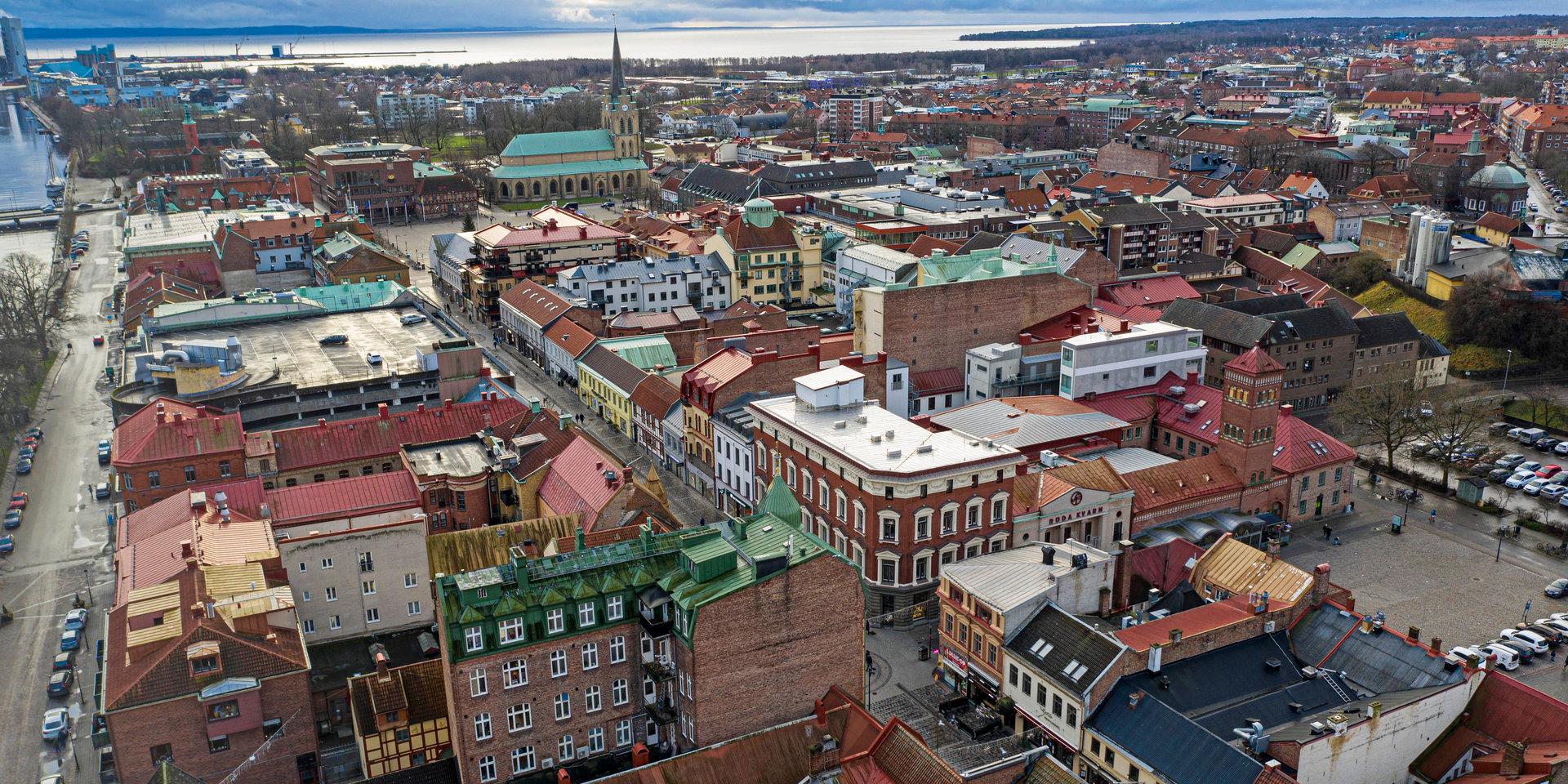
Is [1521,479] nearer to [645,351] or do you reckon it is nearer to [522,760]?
[645,351]

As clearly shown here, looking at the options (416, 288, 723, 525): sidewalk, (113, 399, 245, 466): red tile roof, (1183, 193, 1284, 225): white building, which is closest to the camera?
(113, 399, 245, 466): red tile roof

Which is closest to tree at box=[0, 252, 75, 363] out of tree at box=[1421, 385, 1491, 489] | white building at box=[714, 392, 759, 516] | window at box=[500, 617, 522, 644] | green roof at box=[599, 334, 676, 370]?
green roof at box=[599, 334, 676, 370]

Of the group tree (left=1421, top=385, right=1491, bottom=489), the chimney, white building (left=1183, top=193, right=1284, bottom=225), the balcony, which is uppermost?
white building (left=1183, top=193, right=1284, bottom=225)

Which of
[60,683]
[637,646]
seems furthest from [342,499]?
[637,646]

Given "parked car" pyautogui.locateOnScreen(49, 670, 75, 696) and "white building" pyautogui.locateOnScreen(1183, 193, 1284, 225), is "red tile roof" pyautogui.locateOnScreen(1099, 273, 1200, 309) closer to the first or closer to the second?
"white building" pyautogui.locateOnScreen(1183, 193, 1284, 225)

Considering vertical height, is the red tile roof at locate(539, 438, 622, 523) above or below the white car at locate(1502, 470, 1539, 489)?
above

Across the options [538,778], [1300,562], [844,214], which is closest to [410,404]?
[538,778]

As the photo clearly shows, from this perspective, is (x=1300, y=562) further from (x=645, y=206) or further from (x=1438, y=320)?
(x=645, y=206)
